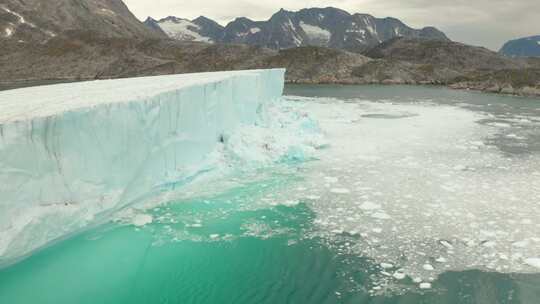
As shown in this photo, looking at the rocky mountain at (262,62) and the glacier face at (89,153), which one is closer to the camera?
the glacier face at (89,153)

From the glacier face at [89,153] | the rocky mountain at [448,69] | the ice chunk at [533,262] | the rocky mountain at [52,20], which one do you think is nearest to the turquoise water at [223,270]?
the ice chunk at [533,262]

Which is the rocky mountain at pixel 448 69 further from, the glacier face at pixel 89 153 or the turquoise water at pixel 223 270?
the turquoise water at pixel 223 270

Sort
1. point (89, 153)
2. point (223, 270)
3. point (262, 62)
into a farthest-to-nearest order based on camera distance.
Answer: point (262, 62), point (89, 153), point (223, 270)

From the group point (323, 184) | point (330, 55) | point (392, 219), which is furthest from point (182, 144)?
point (330, 55)

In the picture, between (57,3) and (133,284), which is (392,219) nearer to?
(133,284)

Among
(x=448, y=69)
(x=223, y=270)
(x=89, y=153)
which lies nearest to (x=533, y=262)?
(x=223, y=270)

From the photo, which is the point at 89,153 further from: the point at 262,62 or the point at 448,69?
the point at 448,69

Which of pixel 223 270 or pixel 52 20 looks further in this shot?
pixel 52 20
